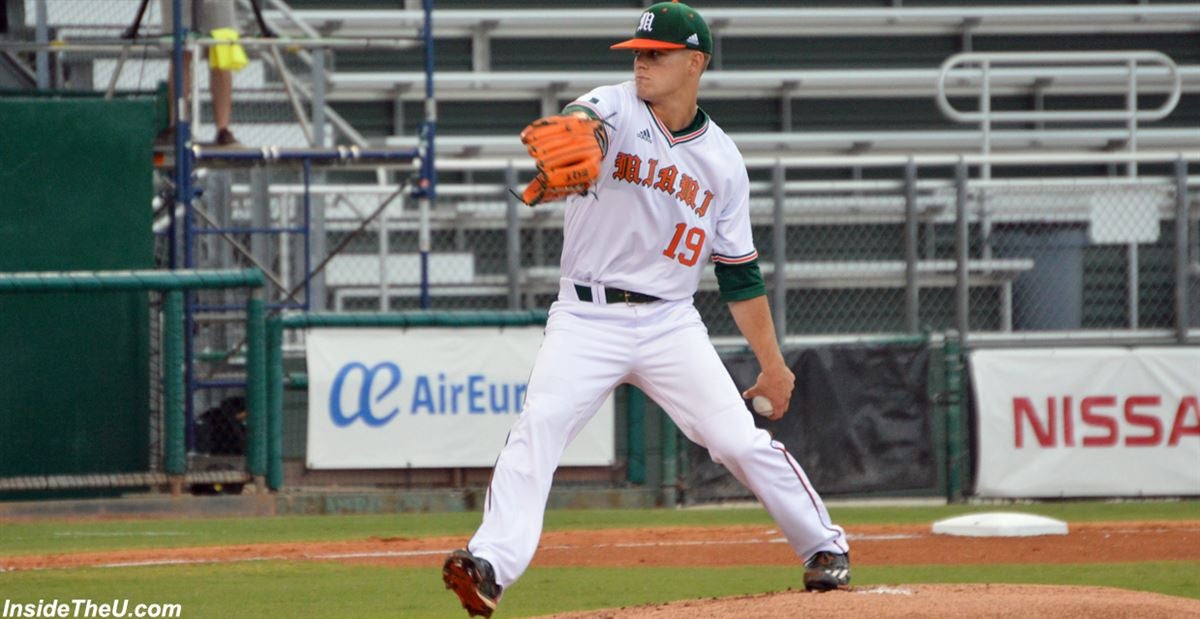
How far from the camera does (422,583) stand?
7.00 metres

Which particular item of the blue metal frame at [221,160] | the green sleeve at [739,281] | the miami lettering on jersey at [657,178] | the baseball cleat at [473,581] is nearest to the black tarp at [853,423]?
the blue metal frame at [221,160]

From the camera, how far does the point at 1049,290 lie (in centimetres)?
1262

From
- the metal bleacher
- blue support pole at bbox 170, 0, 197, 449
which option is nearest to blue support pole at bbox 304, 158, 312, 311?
blue support pole at bbox 170, 0, 197, 449

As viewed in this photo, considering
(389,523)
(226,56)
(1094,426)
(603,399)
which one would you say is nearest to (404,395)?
(389,523)

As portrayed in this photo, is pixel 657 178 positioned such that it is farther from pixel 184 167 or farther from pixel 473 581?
pixel 184 167

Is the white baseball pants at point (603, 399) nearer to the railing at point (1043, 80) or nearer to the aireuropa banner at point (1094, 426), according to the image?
the aireuropa banner at point (1094, 426)

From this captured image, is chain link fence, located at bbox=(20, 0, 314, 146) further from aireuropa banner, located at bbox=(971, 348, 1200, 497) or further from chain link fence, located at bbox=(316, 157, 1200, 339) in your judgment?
aireuropa banner, located at bbox=(971, 348, 1200, 497)

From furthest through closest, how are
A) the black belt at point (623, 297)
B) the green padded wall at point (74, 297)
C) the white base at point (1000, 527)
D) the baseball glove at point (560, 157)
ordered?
the green padded wall at point (74, 297) → the white base at point (1000, 527) → the black belt at point (623, 297) → the baseball glove at point (560, 157)

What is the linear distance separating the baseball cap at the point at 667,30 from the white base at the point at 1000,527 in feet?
15.3

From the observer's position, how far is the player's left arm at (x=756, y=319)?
5254 mm

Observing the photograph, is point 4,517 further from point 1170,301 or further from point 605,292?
point 1170,301

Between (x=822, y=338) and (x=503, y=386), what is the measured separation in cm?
269

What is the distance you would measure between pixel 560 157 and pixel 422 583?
118 inches

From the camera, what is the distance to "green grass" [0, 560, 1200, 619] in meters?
6.13
